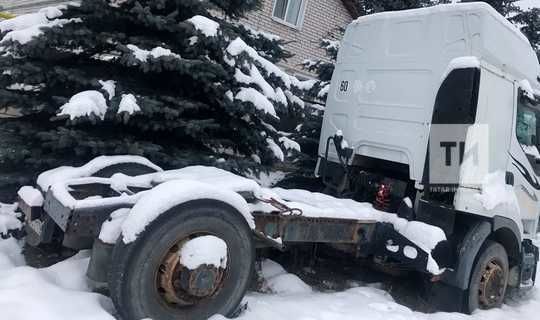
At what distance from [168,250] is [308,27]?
35.3 ft

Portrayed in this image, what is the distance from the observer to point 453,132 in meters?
4.56

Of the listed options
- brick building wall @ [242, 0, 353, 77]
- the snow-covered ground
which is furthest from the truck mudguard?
brick building wall @ [242, 0, 353, 77]

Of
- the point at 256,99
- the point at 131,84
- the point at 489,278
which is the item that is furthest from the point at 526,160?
the point at 131,84

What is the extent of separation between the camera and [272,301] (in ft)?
12.9

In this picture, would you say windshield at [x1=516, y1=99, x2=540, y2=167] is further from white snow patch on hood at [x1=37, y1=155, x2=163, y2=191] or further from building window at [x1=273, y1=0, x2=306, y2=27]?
building window at [x1=273, y1=0, x2=306, y2=27]

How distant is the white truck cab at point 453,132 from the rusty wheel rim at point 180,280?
2.51 metres

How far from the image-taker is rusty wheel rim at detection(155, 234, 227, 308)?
3.11 m

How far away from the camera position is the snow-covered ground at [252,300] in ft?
9.43

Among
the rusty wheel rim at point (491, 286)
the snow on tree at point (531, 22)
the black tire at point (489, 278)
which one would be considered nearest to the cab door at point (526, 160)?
the black tire at point (489, 278)

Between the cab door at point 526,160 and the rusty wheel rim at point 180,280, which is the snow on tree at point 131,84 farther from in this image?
the cab door at point 526,160

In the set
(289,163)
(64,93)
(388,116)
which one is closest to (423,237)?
(388,116)

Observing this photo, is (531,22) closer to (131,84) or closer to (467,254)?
(467,254)

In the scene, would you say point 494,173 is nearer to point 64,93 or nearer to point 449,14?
point 449,14

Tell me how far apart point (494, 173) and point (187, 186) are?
10.9 feet
